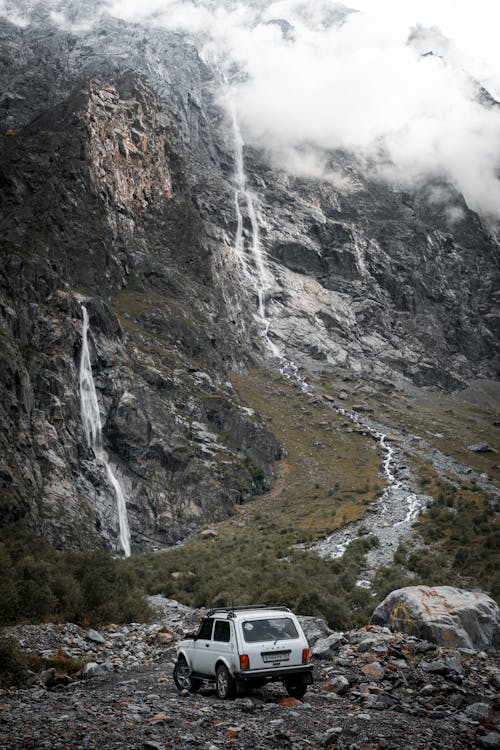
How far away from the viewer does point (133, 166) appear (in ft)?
421

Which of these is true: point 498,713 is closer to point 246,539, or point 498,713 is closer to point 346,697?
point 346,697

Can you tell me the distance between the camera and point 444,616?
1925cm

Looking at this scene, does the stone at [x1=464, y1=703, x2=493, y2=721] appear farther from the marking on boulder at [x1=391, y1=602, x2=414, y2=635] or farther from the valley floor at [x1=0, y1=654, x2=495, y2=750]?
the marking on boulder at [x1=391, y1=602, x2=414, y2=635]

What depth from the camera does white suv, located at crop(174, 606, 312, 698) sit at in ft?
44.2

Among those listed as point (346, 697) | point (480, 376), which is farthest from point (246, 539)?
point (480, 376)

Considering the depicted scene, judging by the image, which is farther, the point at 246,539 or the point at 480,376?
the point at 480,376

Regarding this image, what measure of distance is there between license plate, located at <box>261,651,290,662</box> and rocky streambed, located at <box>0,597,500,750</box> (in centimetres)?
89

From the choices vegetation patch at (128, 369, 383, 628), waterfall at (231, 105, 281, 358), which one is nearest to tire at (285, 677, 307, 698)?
vegetation patch at (128, 369, 383, 628)

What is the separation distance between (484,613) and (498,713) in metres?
8.45

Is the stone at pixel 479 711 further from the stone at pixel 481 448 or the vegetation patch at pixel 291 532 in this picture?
the stone at pixel 481 448

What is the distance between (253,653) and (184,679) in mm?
2860

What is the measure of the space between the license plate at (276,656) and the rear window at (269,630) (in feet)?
1.00

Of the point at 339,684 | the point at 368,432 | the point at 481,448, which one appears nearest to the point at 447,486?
the point at 368,432

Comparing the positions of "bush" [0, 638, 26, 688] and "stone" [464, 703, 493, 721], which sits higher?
"stone" [464, 703, 493, 721]
